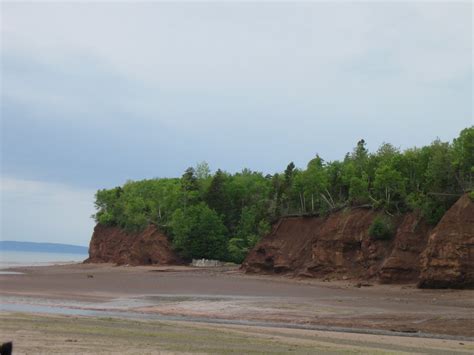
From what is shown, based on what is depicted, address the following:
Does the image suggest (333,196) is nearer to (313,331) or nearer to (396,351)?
(313,331)

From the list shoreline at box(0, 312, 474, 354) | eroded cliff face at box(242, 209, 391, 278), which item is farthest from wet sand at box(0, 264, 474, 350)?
eroded cliff face at box(242, 209, 391, 278)

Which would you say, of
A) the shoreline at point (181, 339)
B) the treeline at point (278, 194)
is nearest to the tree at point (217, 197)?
the treeline at point (278, 194)

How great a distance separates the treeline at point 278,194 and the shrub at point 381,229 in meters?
1.84

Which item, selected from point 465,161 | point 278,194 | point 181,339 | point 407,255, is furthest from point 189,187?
point 181,339

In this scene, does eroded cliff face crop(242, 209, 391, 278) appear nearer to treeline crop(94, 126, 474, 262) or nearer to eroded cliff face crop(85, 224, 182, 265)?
treeline crop(94, 126, 474, 262)

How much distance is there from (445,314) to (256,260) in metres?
45.8

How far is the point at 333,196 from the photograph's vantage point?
71062 mm

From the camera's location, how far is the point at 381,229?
54.7m

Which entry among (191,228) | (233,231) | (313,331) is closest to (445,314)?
(313,331)

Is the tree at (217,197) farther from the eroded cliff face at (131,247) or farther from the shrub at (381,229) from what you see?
the shrub at (381,229)

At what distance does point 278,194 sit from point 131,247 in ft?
120

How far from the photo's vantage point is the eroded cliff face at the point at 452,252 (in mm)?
42000

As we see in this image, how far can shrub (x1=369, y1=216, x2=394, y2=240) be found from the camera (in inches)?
2149

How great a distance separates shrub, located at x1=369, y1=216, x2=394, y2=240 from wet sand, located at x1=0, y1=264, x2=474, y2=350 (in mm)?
5313
